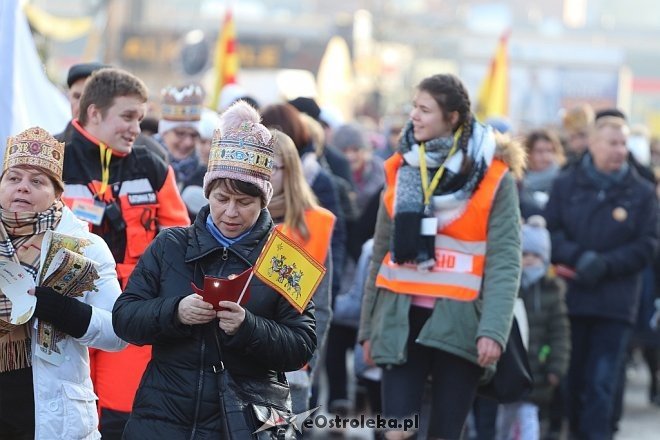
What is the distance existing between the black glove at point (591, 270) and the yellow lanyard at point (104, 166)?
403 centimetres

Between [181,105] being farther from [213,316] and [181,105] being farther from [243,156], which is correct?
[213,316]

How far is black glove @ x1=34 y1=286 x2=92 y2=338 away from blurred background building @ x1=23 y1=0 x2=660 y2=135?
7548 mm

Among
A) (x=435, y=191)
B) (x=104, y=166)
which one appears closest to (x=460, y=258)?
(x=435, y=191)

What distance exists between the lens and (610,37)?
109m

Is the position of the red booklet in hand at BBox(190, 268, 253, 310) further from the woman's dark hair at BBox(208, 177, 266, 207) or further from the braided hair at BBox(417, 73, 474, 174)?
the braided hair at BBox(417, 73, 474, 174)

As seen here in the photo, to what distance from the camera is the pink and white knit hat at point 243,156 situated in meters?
4.84

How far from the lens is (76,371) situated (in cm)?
514

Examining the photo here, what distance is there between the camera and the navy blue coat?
30.8ft

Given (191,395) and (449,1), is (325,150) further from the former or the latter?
(449,1)

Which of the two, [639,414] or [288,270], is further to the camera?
[639,414]

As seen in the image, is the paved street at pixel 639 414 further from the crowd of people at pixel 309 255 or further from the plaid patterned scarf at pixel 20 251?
the plaid patterned scarf at pixel 20 251

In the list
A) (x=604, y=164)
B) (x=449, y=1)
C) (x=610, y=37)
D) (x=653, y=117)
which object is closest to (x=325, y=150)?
(x=604, y=164)

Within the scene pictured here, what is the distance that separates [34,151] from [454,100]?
7.33 ft

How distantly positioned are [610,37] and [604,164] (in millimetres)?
101757
